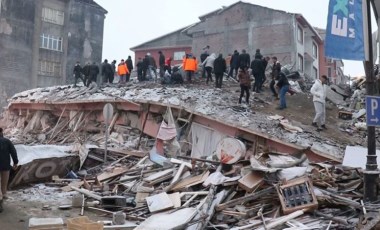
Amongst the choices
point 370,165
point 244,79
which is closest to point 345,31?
point 370,165

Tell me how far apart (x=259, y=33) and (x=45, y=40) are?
860 inches

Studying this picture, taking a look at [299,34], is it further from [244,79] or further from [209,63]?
[244,79]

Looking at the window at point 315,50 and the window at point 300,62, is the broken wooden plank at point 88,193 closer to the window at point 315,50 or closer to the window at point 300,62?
the window at point 300,62

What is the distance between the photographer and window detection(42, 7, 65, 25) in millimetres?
42281

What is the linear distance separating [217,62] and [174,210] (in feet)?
30.3

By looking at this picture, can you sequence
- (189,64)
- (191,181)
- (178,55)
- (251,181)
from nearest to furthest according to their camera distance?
(251,181)
(191,181)
(189,64)
(178,55)

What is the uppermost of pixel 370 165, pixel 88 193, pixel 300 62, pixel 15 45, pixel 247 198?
pixel 15 45

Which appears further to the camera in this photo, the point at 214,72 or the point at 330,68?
the point at 330,68

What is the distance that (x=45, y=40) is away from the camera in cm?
4216

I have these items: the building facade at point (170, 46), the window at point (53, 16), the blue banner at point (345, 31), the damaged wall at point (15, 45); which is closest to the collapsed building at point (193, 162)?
the blue banner at point (345, 31)

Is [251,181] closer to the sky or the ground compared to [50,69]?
closer to the ground

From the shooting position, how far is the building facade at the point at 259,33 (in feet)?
103

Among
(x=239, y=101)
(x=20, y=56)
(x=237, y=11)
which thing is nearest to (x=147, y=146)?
(x=239, y=101)

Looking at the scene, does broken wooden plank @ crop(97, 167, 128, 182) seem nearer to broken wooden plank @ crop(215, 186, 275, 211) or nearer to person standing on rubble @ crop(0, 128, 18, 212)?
person standing on rubble @ crop(0, 128, 18, 212)
